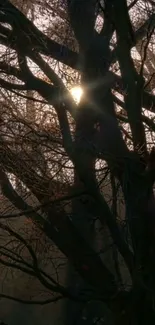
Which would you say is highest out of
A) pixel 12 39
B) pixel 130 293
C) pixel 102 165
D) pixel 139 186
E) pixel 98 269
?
pixel 12 39

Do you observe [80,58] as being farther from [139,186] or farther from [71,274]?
[71,274]

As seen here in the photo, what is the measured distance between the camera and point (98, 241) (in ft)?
36.9

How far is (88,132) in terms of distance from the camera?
8125 mm

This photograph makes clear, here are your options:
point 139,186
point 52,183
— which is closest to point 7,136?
point 52,183

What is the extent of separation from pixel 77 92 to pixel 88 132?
572 millimetres

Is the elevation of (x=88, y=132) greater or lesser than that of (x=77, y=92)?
lesser

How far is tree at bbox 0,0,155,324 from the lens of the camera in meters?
7.71

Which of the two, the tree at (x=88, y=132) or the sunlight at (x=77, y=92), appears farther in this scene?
the sunlight at (x=77, y=92)

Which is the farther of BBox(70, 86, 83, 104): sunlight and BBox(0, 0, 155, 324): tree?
BBox(70, 86, 83, 104): sunlight

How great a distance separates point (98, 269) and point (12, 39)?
347 cm

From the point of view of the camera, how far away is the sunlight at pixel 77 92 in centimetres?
814

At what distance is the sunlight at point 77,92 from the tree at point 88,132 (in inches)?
2.8

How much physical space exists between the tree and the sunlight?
70 millimetres

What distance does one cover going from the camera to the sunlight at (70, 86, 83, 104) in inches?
320
